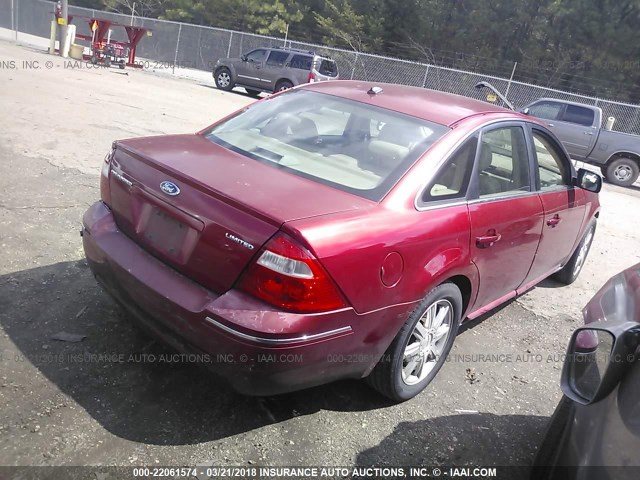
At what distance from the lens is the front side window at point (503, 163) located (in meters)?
3.23

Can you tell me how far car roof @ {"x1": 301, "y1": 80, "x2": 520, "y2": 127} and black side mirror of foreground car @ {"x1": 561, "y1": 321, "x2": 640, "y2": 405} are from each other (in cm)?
154

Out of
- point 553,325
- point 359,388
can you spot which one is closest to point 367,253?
point 359,388

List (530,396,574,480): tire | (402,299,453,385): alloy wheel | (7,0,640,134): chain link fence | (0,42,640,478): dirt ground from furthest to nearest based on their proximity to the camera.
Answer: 1. (7,0,640,134): chain link fence
2. (402,299,453,385): alloy wheel
3. (0,42,640,478): dirt ground
4. (530,396,574,480): tire

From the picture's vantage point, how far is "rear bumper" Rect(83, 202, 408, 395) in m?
2.21

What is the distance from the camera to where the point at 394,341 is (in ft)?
8.91

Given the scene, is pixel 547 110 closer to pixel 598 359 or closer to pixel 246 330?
pixel 598 359

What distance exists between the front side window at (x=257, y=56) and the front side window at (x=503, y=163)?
57.1ft

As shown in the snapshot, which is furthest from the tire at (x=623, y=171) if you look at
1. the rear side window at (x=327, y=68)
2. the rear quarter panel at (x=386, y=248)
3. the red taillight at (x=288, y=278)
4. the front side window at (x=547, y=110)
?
the red taillight at (x=288, y=278)

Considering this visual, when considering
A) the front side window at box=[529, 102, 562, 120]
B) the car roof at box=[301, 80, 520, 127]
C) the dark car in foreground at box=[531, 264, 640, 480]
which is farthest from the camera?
the front side window at box=[529, 102, 562, 120]

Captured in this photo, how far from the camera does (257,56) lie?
1975 cm

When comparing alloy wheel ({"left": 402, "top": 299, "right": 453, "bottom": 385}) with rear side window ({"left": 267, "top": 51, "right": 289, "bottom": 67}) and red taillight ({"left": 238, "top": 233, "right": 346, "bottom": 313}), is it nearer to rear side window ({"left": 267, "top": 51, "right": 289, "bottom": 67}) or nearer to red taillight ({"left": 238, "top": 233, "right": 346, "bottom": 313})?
red taillight ({"left": 238, "top": 233, "right": 346, "bottom": 313})

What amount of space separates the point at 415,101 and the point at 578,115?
12.3 metres

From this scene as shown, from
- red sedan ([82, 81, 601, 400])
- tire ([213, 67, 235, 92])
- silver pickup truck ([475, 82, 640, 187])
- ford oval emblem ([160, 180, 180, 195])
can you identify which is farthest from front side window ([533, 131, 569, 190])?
tire ([213, 67, 235, 92])

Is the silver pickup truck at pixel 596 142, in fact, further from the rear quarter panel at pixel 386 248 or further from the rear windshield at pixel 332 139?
the rear quarter panel at pixel 386 248
